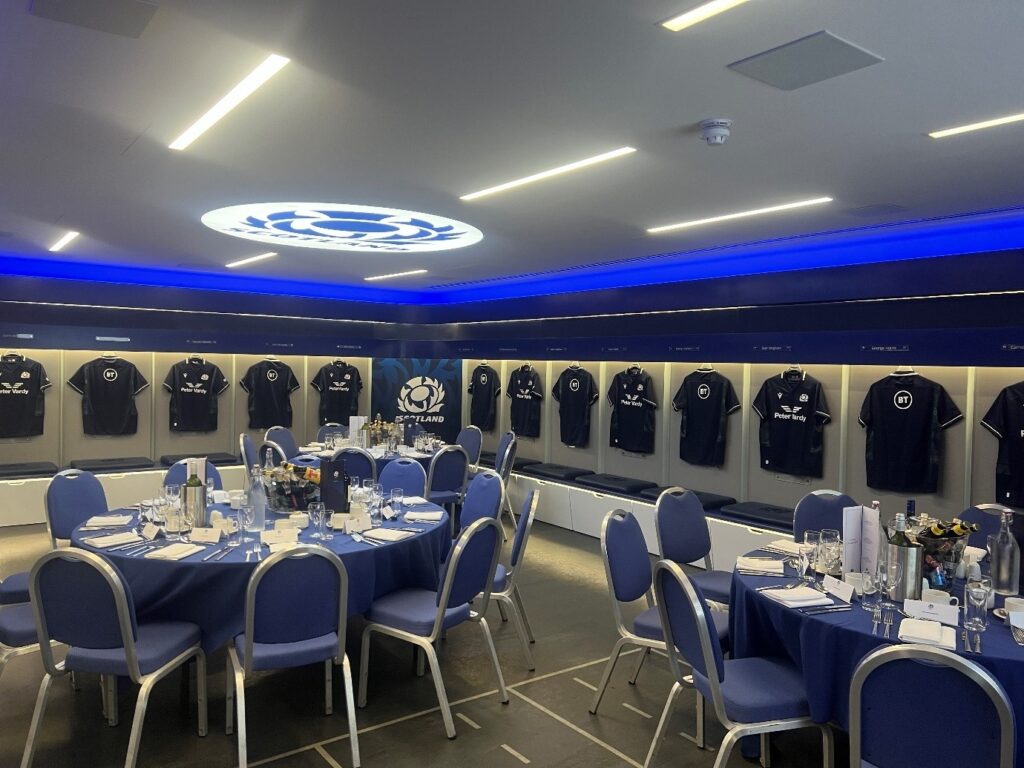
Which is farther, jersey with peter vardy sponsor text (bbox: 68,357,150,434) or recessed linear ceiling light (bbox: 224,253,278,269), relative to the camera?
jersey with peter vardy sponsor text (bbox: 68,357,150,434)

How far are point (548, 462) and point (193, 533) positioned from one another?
593cm

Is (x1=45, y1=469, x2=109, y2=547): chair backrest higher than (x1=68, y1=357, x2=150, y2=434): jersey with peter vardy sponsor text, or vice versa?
(x1=68, y1=357, x2=150, y2=434): jersey with peter vardy sponsor text

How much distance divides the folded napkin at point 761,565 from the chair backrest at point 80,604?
2748 millimetres

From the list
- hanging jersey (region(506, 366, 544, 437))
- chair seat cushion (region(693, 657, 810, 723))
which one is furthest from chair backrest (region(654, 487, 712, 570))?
hanging jersey (region(506, 366, 544, 437))

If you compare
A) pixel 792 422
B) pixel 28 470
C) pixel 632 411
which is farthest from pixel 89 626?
pixel 632 411

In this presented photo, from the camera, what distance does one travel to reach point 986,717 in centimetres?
219

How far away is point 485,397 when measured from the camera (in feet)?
33.7

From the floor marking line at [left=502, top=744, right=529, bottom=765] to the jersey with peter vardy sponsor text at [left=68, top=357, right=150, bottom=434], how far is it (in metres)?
7.34

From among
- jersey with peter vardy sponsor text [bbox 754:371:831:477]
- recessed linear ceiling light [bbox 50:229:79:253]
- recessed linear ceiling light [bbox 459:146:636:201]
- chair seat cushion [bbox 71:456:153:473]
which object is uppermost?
recessed linear ceiling light [bbox 50:229:79:253]

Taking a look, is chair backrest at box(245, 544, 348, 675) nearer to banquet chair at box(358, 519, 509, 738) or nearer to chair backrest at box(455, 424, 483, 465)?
banquet chair at box(358, 519, 509, 738)

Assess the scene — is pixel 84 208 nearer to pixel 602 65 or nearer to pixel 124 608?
pixel 124 608

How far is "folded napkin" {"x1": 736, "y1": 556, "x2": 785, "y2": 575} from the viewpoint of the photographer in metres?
3.62

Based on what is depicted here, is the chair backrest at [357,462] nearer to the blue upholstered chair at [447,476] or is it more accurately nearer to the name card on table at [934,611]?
the blue upholstered chair at [447,476]

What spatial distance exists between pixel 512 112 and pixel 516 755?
279 cm
